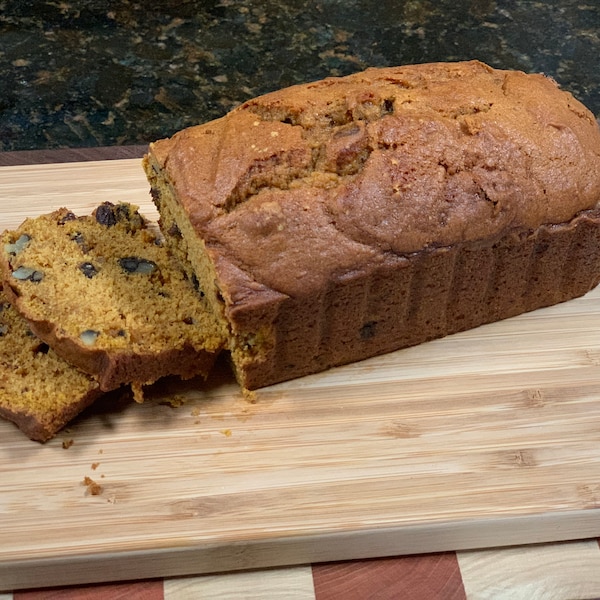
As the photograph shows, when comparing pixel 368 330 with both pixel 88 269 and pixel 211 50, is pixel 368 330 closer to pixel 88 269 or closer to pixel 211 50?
pixel 88 269

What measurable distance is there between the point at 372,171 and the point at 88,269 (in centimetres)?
100

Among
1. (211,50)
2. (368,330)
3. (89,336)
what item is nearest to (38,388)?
(89,336)

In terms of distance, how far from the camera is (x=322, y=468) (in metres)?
2.09

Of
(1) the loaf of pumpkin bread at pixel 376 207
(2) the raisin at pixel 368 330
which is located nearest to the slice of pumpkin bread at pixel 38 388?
(1) the loaf of pumpkin bread at pixel 376 207

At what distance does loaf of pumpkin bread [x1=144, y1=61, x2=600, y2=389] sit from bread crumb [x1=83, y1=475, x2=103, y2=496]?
0.54 m

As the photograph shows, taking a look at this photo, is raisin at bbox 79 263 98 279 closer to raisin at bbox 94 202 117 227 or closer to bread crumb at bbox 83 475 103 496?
raisin at bbox 94 202 117 227

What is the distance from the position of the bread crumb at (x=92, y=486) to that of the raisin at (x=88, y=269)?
686 millimetres

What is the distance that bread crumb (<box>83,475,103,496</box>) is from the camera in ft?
6.52

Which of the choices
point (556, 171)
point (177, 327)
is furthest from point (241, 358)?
point (556, 171)

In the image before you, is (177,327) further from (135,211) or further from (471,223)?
(471,223)

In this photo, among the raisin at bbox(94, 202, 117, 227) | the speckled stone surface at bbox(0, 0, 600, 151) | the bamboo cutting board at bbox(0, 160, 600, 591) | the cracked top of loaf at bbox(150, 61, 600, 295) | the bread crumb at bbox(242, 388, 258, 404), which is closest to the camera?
the bamboo cutting board at bbox(0, 160, 600, 591)

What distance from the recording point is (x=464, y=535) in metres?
1.98

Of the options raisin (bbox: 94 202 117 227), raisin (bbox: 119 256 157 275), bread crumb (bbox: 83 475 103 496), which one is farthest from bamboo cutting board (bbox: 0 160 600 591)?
raisin (bbox: 94 202 117 227)

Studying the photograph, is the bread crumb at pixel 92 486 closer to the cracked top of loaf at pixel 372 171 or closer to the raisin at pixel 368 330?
the cracked top of loaf at pixel 372 171
